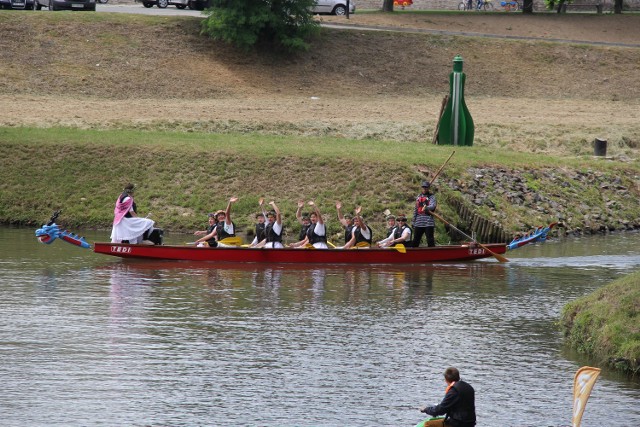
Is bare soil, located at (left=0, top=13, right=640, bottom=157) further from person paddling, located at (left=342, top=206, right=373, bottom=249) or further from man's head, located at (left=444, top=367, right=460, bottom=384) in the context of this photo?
man's head, located at (left=444, top=367, right=460, bottom=384)

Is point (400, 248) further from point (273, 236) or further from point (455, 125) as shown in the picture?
point (455, 125)

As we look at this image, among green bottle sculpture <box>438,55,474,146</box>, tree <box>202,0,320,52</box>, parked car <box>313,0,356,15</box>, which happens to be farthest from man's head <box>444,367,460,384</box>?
parked car <box>313,0,356,15</box>

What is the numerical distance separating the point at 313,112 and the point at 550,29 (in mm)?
21426

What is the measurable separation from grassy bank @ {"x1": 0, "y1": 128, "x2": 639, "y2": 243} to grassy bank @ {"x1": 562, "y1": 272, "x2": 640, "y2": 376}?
12.2 meters

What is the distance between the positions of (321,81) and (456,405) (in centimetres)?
3766

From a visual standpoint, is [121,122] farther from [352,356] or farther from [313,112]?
[352,356]

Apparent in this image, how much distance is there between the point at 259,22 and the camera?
50906 mm

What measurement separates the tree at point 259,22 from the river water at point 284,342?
2382 centimetres

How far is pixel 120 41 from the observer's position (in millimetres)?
50812

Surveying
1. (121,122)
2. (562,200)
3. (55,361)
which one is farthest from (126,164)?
(55,361)

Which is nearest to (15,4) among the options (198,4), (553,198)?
(198,4)

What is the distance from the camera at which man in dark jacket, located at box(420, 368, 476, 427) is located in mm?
14133

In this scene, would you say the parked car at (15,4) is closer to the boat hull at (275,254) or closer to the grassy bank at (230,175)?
the grassy bank at (230,175)

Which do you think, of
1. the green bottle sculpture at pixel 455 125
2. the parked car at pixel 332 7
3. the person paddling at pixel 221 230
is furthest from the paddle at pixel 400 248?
the parked car at pixel 332 7
